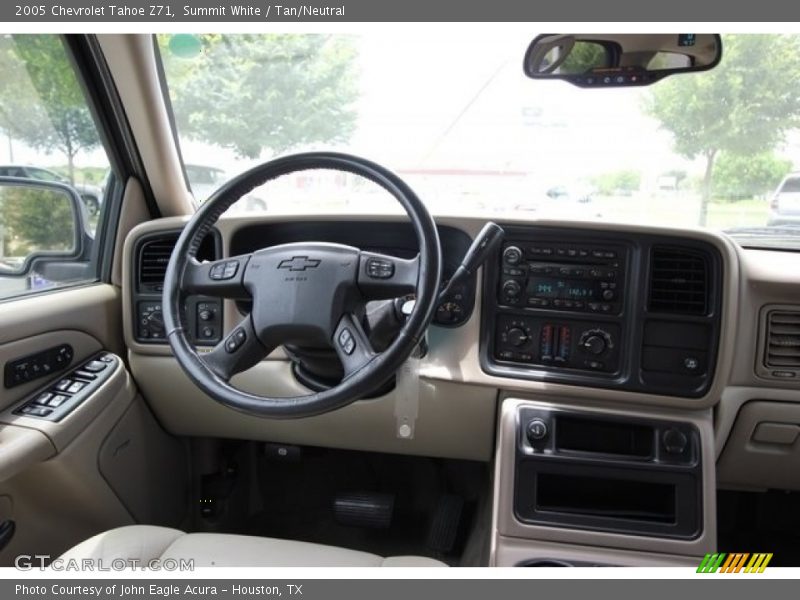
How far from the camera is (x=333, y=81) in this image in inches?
84.0

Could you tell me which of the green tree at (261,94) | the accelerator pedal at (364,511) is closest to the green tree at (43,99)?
the green tree at (261,94)

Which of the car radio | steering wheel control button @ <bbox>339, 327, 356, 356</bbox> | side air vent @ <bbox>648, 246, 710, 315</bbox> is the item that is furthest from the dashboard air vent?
steering wheel control button @ <bbox>339, 327, 356, 356</bbox>

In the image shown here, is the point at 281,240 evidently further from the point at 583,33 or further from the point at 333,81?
the point at 583,33

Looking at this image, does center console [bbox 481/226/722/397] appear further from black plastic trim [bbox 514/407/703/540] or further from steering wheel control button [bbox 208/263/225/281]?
steering wheel control button [bbox 208/263/225/281]

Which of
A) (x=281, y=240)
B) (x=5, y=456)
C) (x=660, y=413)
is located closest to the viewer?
(x=5, y=456)

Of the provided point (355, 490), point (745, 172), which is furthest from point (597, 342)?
point (355, 490)

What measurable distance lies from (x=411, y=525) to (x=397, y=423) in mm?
681

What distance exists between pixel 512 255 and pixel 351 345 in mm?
655

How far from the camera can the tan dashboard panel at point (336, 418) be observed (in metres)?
1.80

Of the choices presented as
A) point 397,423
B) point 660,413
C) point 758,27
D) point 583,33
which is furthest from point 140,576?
point 758,27

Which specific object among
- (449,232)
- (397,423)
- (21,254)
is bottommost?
(397,423)

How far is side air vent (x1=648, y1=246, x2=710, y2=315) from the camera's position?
5.34ft

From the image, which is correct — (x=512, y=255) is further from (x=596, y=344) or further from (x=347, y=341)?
(x=347, y=341)

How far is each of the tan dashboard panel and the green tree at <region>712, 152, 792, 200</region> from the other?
104cm
